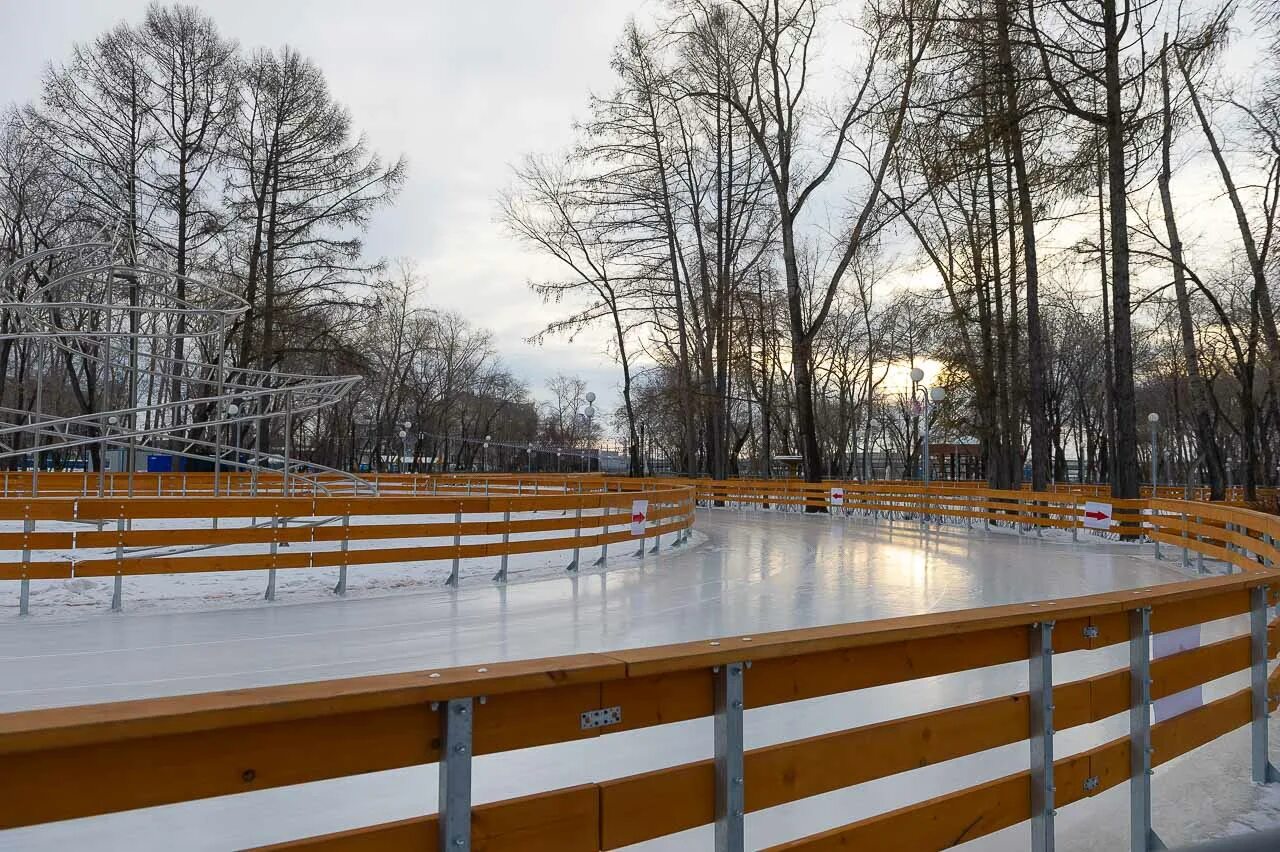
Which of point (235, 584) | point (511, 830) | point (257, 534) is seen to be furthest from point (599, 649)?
point (235, 584)

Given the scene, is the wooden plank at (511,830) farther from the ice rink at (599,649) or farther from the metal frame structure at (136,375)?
the metal frame structure at (136,375)

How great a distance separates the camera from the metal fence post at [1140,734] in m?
3.94

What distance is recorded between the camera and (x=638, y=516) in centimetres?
1549

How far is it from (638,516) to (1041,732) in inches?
474

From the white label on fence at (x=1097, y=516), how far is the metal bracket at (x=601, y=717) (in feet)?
61.4

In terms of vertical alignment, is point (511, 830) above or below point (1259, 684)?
above

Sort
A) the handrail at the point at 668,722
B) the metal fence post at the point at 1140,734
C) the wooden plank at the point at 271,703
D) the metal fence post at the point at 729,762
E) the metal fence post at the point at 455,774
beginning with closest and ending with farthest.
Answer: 1. the wooden plank at the point at 271,703
2. the handrail at the point at 668,722
3. the metal fence post at the point at 455,774
4. the metal fence post at the point at 729,762
5. the metal fence post at the point at 1140,734

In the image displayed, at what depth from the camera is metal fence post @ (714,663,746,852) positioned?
265 centimetres

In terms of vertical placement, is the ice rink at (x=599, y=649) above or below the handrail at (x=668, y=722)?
below

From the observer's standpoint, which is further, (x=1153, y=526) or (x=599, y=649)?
(x=1153, y=526)

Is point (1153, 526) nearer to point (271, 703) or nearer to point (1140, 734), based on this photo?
point (1140, 734)

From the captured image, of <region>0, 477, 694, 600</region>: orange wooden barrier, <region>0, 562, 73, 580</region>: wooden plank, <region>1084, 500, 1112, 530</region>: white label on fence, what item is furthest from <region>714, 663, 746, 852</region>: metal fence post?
<region>1084, 500, 1112, 530</region>: white label on fence

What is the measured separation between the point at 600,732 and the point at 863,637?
3.10ft

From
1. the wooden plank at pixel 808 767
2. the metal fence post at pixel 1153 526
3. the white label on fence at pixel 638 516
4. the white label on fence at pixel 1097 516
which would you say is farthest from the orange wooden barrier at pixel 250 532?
the white label on fence at pixel 1097 516
